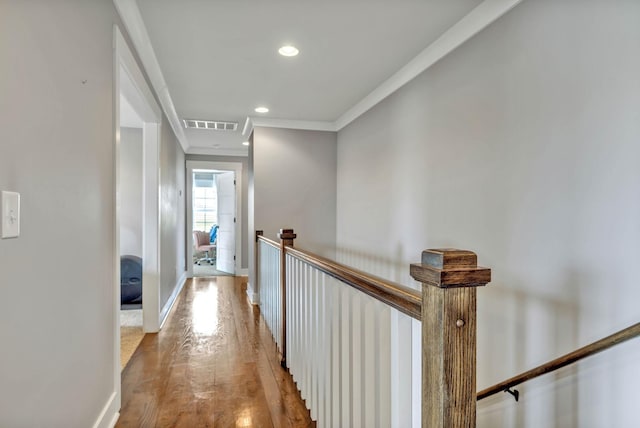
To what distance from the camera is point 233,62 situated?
2822mm

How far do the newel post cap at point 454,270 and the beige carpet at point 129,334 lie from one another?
8.98 ft

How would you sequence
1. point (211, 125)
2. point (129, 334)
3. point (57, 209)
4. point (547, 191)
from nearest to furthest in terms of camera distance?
1. point (57, 209)
2. point (547, 191)
3. point (129, 334)
4. point (211, 125)

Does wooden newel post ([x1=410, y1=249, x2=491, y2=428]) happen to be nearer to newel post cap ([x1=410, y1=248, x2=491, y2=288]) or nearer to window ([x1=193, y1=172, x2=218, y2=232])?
newel post cap ([x1=410, y1=248, x2=491, y2=288])

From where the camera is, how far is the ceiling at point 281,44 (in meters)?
2.09

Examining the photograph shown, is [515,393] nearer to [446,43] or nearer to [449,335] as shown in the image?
[449,335]

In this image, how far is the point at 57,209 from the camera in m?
1.27

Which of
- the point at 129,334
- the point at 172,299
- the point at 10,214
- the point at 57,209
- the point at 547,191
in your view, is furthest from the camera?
the point at 172,299

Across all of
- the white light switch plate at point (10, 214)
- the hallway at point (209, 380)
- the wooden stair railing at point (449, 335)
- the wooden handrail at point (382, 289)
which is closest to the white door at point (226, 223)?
the hallway at point (209, 380)

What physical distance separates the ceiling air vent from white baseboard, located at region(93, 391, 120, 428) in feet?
11.4

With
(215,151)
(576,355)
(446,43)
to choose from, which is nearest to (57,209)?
(576,355)

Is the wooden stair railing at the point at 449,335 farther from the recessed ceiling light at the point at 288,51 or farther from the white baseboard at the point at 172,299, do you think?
the white baseboard at the point at 172,299

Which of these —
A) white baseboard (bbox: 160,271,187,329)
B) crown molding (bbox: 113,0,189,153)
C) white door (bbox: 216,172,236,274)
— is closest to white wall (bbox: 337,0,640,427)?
crown molding (bbox: 113,0,189,153)

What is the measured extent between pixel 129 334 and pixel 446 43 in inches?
145

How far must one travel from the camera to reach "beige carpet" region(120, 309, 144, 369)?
9.30 feet
